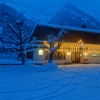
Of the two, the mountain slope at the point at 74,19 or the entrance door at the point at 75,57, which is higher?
the mountain slope at the point at 74,19

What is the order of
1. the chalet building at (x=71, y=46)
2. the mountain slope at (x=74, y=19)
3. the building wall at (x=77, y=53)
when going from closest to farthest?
the chalet building at (x=71, y=46) → the building wall at (x=77, y=53) → the mountain slope at (x=74, y=19)

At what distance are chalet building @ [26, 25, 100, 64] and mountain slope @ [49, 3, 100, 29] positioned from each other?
857 centimetres

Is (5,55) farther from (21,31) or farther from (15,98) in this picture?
(15,98)

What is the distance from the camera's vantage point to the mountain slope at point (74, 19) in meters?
76.6

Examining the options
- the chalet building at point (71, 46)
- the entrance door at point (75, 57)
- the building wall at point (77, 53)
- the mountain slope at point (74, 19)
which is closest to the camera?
the chalet building at point (71, 46)

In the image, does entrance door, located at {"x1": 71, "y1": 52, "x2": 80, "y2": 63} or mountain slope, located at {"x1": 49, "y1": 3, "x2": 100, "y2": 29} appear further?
mountain slope, located at {"x1": 49, "y1": 3, "x2": 100, "y2": 29}

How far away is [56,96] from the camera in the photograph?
8.06 metres

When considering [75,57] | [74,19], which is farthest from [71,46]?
[74,19]

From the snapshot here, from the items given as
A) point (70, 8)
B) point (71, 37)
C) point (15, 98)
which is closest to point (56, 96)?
point (15, 98)

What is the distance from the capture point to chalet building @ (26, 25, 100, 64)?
30562 mm

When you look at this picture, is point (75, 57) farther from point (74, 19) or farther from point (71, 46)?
point (74, 19)

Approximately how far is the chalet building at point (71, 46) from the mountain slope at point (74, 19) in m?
8.57

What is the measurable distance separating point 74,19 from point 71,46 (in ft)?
220

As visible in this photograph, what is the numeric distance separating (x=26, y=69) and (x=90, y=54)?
18.0 metres
